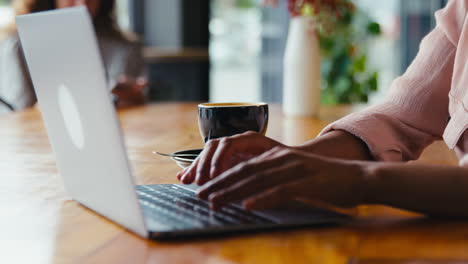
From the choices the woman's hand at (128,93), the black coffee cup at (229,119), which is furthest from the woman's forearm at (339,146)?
the woman's hand at (128,93)

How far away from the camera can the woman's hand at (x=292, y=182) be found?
57 cm

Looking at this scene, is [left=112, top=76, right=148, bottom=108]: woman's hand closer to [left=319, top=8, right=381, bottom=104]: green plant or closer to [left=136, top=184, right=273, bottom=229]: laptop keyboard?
[left=319, top=8, right=381, bottom=104]: green plant

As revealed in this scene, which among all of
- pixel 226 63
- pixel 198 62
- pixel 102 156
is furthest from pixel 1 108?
pixel 226 63

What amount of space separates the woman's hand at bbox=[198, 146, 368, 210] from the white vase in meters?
1.16

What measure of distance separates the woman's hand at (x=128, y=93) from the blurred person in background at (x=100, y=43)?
231 mm

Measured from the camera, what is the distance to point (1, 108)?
272 centimetres

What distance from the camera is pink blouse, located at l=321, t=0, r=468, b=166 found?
91 cm

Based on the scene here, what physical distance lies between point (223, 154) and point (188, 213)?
0.35 ft

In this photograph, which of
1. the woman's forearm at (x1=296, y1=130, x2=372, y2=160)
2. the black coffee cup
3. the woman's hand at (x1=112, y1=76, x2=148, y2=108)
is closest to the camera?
the woman's forearm at (x1=296, y1=130, x2=372, y2=160)

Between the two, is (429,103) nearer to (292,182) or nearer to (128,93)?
(292,182)

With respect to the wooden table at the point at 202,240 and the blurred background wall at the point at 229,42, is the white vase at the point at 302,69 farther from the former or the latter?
the blurred background wall at the point at 229,42

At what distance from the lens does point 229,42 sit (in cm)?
519

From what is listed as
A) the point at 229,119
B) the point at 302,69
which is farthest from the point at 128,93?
the point at 229,119

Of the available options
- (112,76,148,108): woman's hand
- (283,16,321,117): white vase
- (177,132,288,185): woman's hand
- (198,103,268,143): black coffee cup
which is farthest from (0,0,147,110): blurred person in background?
(177,132,288,185): woman's hand
